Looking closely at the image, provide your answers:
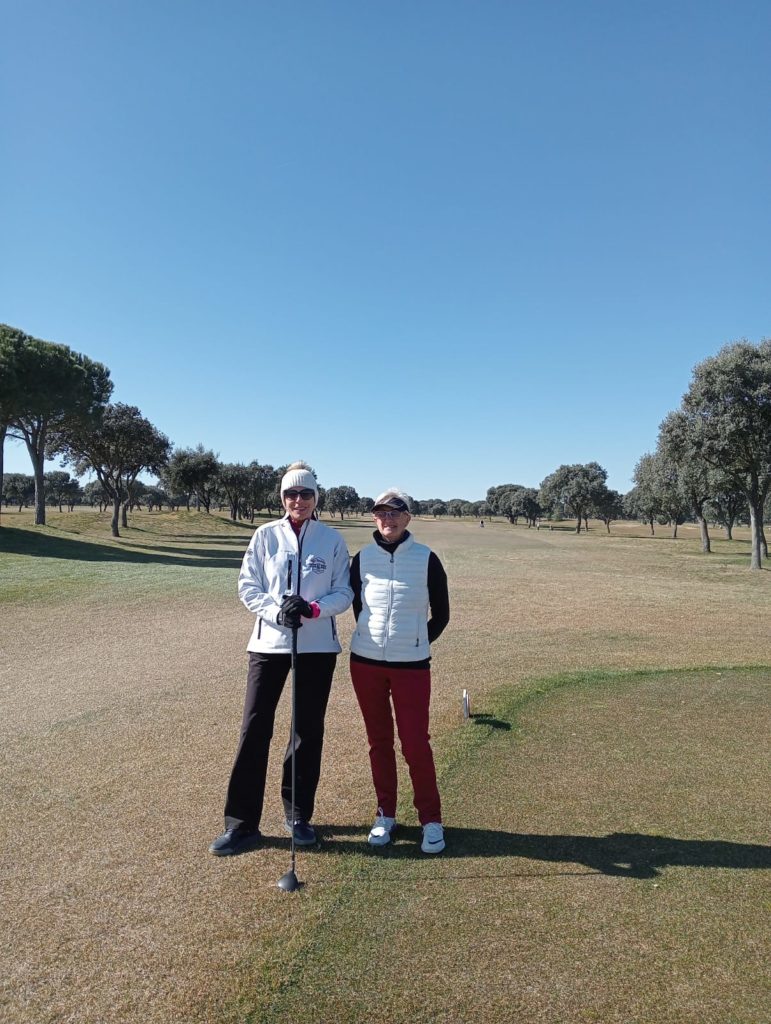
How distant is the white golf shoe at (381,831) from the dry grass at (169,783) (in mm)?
165

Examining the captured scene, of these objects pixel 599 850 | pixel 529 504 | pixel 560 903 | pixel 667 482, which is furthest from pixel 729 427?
pixel 529 504

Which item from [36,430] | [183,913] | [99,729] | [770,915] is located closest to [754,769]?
[770,915]

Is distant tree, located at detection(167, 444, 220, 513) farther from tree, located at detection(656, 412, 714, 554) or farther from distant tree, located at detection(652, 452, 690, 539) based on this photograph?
tree, located at detection(656, 412, 714, 554)

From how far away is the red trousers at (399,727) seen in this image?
4.78 meters

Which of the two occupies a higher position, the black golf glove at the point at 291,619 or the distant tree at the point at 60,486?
the distant tree at the point at 60,486

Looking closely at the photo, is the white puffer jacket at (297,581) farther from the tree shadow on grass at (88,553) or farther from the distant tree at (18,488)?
the distant tree at (18,488)

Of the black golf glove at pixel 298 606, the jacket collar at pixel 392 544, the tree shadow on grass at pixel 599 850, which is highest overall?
the jacket collar at pixel 392 544

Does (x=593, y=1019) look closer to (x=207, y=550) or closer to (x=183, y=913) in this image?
(x=183, y=913)

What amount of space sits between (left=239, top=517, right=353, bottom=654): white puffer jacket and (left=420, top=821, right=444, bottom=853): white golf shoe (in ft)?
4.76

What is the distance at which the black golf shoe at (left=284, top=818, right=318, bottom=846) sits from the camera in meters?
4.77

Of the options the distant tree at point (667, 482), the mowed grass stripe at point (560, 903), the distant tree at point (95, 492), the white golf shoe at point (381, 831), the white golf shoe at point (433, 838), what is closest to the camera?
the mowed grass stripe at point (560, 903)

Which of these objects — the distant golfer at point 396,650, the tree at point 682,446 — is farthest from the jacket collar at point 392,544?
the tree at point 682,446

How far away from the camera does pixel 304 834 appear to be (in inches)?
189

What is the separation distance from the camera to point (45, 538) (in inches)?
1299
